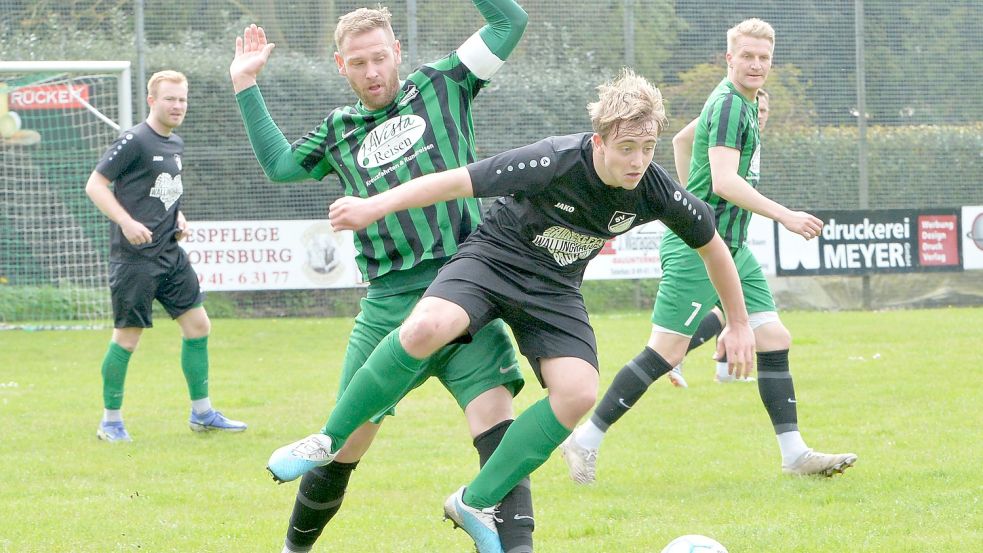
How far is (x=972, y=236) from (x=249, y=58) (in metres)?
14.8

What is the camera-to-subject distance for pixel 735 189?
5.59 m

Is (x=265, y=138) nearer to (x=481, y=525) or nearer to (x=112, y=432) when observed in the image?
(x=481, y=525)

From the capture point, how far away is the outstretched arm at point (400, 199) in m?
3.46

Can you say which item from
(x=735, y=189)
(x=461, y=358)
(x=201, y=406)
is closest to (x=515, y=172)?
(x=461, y=358)

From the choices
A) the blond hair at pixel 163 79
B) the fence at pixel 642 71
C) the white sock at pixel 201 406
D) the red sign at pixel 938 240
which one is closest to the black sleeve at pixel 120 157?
the blond hair at pixel 163 79

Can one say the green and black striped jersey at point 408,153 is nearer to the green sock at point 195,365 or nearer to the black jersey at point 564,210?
the black jersey at point 564,210

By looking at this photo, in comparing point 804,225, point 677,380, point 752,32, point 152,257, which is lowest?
point 677,380

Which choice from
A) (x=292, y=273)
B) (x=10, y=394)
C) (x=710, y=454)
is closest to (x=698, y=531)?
(x=710, y=454)

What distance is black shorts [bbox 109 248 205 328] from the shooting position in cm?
755

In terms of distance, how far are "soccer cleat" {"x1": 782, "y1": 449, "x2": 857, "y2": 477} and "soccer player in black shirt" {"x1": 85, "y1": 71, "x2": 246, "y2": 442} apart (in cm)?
372

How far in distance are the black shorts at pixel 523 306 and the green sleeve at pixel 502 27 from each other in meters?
0.84

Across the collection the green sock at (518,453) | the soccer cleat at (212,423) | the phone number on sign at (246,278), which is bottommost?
the soccer cleat at (212,423)

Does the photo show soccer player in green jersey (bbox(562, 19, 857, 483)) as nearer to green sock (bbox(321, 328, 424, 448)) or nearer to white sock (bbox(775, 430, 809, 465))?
white sock (bbox(775, 430, 809, 465))

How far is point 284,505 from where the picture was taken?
553 centimetres
